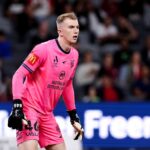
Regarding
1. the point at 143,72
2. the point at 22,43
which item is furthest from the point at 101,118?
the point at 22,43

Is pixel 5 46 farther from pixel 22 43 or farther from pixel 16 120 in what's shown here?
pixel 16 120

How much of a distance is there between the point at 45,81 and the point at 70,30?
0.58m

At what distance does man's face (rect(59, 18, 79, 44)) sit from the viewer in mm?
8508

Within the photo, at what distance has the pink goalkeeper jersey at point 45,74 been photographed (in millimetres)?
8422

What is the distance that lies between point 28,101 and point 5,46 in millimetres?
7031

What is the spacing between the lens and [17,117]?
8.15 meters

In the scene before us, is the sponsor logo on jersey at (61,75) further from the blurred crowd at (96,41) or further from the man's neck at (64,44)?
the blurred crowd at (96,41)

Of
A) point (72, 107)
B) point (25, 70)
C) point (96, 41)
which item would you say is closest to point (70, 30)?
point (25, 70)

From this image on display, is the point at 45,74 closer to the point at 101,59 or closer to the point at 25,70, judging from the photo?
the point at 25,70

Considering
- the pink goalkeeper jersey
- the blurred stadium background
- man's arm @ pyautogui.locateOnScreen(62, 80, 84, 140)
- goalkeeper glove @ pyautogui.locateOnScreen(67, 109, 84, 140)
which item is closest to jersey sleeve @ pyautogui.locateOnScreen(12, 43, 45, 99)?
the pink goalkeeper jersey

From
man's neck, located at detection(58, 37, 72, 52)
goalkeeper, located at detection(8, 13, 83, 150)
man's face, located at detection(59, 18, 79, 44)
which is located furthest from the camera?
man's neck, located at detection(58, 37, 72, 52)

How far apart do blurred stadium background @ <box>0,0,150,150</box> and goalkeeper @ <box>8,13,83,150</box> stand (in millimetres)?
3570

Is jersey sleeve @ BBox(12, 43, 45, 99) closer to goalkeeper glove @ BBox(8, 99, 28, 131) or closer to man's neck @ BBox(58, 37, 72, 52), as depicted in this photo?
goalkeeper glove @ BBox(8, 99, 28, 131)

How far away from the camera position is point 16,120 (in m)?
8.12
